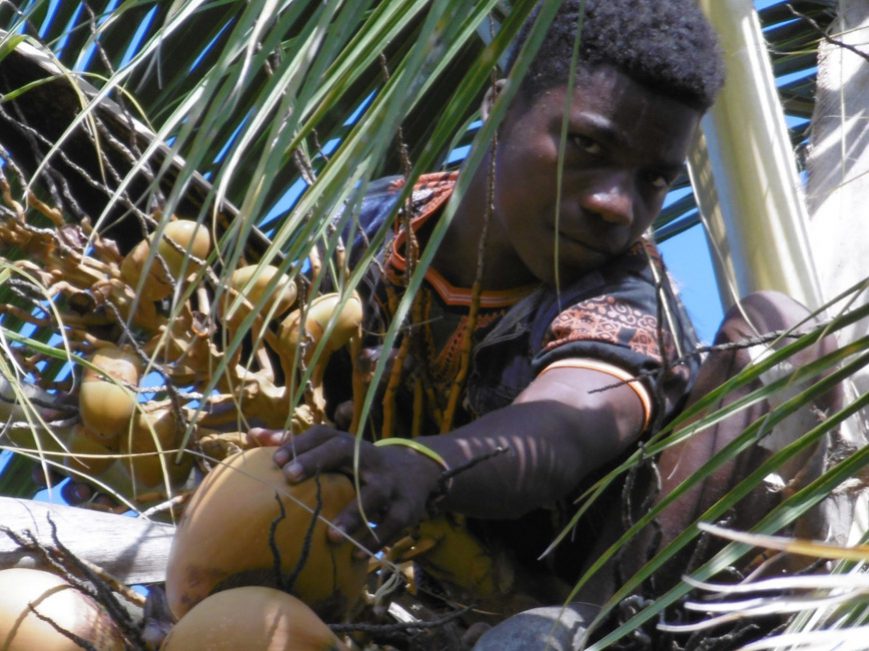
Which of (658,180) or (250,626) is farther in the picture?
(658,180)

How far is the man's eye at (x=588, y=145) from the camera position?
5.34 feet

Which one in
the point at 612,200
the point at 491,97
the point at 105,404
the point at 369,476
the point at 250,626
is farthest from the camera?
the point at 491,97

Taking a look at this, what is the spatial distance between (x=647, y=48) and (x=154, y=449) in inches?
28.9

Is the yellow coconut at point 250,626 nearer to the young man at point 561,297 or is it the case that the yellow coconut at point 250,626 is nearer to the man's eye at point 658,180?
the young man at point 561,297

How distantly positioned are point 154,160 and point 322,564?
651 millimetres

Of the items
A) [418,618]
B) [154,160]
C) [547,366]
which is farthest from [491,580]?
[154,160]

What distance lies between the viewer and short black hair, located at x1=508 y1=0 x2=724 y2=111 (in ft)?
5.53

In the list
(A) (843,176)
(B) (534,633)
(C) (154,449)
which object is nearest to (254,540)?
(B) (534,633)

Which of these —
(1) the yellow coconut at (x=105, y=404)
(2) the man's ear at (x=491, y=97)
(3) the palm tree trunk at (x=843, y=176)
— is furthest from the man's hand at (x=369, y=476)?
(3) the palm tree trunk at (x=843, y=176)

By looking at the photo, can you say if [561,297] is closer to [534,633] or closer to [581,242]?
[581,242]

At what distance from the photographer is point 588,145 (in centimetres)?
164

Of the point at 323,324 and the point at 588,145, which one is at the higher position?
the point at 588,145

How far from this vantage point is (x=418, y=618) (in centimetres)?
143

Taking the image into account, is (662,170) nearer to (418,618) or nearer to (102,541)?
(418,618)
